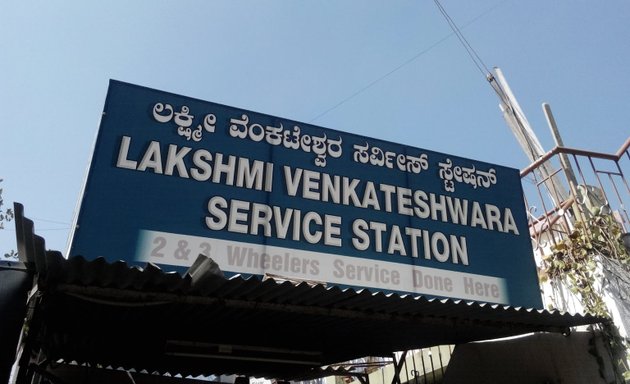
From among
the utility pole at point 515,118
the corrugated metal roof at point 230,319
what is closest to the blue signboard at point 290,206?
the corrugated metal roof at point 230,319

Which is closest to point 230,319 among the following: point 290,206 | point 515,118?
point 290,206

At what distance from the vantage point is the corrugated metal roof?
150 inches

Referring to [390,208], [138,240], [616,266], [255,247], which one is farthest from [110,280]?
[616,266]

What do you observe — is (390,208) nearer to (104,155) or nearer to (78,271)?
(104,155)

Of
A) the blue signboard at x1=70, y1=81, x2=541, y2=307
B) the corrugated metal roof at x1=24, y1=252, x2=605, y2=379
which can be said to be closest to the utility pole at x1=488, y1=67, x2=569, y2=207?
the blue signboard at x1=70, y1=81, x2=541, y2=307

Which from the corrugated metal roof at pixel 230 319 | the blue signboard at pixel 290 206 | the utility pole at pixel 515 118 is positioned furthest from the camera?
the utility pole at pixel 515 118

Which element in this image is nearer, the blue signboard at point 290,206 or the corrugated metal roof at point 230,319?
the corrugated metal roof at point 230,319

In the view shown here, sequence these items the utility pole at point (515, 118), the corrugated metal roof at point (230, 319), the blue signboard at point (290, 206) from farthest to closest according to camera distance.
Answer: the utility pole at point (515, 118), the blue signboard at point (290, 206), the corrugated metal roof at point (230, 319)

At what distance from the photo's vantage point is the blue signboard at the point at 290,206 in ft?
18.3

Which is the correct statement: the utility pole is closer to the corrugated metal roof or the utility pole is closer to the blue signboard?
the blue signboard

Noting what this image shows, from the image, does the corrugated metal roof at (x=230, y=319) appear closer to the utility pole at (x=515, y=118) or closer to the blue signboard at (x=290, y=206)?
the blue signboard at (x=290, y=206)

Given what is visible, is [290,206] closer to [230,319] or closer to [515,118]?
[230,319]

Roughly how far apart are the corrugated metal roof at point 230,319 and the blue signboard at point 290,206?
2.18ft

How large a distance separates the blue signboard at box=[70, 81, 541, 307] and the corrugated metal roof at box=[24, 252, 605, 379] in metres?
0.67
